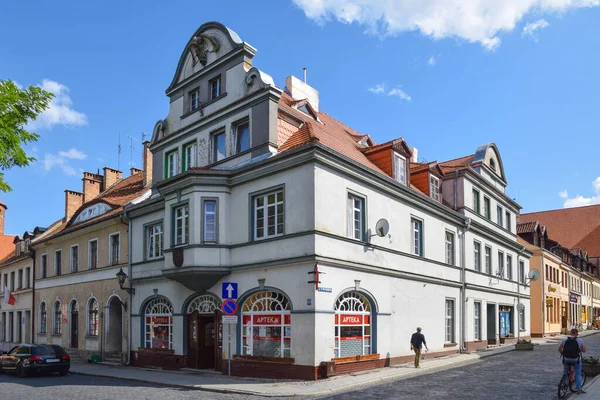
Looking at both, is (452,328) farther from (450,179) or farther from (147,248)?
(147,248)

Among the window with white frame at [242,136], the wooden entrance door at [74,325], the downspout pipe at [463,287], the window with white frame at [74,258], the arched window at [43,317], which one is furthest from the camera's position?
the arched window at [43,317]

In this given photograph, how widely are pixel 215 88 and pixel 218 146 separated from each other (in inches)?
95.9

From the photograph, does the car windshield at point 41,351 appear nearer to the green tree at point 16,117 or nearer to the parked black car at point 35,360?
the parked black car at point 35,360

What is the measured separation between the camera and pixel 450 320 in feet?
86.9

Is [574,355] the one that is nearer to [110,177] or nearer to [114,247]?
[114,247]

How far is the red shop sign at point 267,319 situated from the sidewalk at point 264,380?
1.83 metres

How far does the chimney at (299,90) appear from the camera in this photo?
1009 inches

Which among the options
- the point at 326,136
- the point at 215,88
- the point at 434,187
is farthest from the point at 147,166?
the point at 434,187

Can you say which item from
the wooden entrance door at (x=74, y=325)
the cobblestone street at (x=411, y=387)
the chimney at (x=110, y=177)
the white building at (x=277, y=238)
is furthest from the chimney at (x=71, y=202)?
the cobblestone street at (x=411, y=387)

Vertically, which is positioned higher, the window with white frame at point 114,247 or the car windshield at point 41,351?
the window with white frame at point 114,247

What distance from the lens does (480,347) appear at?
29.1 metres

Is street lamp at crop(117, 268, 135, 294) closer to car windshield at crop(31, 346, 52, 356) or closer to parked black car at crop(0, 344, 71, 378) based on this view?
parked black car at crop(0, 344, 71, 378)

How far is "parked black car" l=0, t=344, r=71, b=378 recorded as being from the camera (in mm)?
20797

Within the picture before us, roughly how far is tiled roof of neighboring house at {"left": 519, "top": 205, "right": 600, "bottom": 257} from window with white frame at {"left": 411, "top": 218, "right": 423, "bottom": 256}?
56370mm
